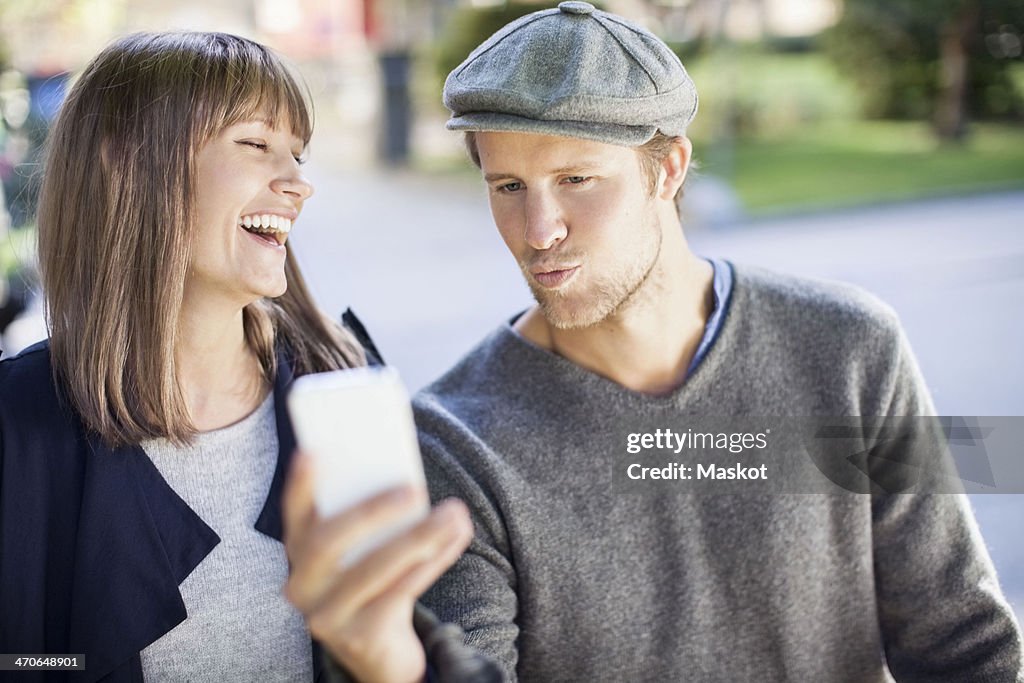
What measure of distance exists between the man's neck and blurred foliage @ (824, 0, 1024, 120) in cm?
532

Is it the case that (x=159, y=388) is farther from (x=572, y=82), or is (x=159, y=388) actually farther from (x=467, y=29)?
(x=467, y=29)

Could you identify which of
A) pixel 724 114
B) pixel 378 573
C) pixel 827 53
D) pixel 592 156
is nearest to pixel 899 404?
pixel 592 156

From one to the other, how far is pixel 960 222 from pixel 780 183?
2272mm

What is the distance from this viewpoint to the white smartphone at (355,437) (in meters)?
0.88

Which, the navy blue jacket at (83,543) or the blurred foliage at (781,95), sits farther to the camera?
the blurred foliage at (781,95)

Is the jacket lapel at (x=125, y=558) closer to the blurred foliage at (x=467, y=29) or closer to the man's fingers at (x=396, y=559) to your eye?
the man's fingers at (x=396, y=559)

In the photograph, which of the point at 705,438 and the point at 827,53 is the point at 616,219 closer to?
the point at 705,438

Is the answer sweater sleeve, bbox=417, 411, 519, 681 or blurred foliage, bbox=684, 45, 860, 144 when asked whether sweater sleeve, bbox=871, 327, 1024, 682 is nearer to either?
sweater sleeve, bbox=417, 411, 519, 681

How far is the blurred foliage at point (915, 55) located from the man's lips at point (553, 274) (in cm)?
559

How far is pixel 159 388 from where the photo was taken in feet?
5.67

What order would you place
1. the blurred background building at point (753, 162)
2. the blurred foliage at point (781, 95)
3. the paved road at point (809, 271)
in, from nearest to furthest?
the paved road at point (809, 271) < the blurred background building at point (753, 162) < the blurred foliage at point (781, 95)

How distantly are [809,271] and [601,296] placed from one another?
6.03 m

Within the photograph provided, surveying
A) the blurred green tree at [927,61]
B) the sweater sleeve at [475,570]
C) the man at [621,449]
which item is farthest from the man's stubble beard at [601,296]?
the blurred green tree at [927,61]

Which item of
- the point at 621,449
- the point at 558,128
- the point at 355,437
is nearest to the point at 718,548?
the point at 621,449
